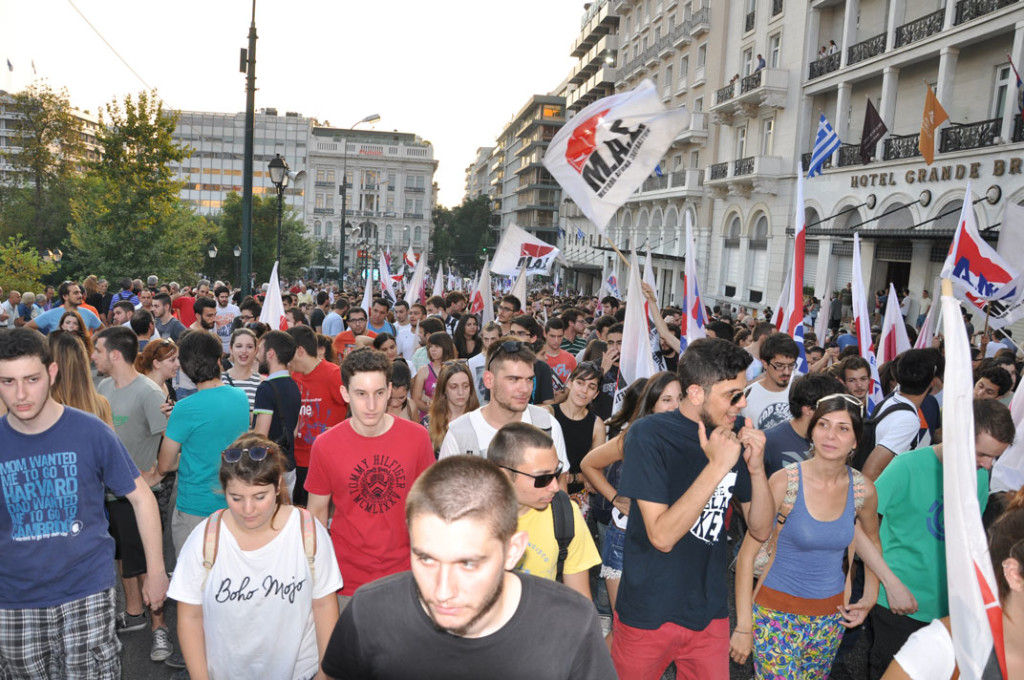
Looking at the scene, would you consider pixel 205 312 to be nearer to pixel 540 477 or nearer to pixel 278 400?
pixel 278 400

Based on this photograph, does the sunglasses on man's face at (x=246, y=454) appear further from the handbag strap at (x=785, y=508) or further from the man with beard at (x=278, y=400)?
the handbag strap at (x=785, y=508)

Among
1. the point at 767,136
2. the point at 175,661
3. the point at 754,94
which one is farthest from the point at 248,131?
the point at 767,136

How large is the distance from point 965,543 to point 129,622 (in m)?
4.69

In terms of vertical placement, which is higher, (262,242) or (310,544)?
(262,242)

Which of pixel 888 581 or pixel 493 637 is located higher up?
pixel 493 637

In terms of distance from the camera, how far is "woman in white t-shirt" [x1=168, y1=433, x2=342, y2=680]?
2.73m

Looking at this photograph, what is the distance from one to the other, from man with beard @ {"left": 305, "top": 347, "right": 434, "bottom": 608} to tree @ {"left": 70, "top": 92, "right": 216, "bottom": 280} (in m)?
20.7

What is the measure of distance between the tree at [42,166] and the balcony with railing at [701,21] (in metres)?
31.2

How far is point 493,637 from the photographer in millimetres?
1688

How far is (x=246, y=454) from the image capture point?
280 centimetres

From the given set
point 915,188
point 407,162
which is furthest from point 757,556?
point 407,162

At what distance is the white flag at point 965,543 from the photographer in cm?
170

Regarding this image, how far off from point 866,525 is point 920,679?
1.70 metres

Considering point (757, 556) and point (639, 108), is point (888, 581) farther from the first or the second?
point (639, 108)
